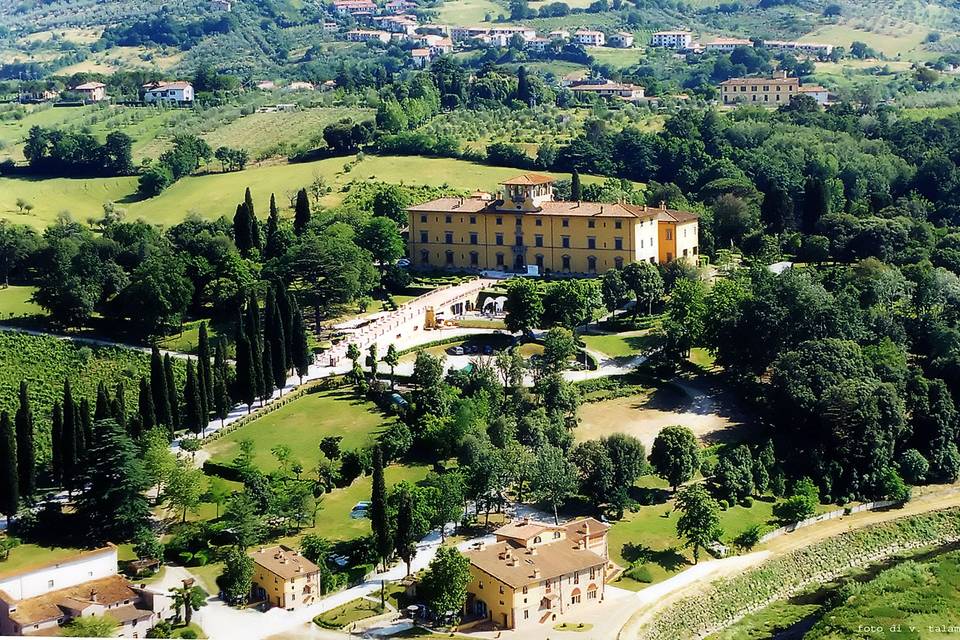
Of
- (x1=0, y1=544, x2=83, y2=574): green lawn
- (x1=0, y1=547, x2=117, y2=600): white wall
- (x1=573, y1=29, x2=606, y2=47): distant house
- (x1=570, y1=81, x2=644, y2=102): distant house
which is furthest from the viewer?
(x1=573, y1=29, x2=606, y2=47): distant house

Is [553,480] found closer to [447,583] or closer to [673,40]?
[447,583]

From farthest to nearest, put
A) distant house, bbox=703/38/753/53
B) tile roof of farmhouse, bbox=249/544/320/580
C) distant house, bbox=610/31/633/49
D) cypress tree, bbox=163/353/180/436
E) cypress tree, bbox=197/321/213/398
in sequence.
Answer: distant house, bbox=610/31/633/49, distant house, bbox=703/38/753/53, cypress tree, bbox=197/321/213/398, cypress tree, bbox=163/353/180/436, tile roof of farmhouse, bbox=249/544/320/580

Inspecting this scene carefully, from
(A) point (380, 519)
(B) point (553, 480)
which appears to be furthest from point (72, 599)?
(B) point (553, 480)

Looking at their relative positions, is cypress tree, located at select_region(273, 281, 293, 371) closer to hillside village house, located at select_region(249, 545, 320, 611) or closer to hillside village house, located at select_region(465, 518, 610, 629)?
hillside village house, located at select_region(249, 545, 320, 611)

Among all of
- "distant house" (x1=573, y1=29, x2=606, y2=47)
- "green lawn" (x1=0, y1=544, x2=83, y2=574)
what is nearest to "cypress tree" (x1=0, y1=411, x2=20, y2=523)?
"green lawn" (x1=0, y1=544, x2=83, y2=574)

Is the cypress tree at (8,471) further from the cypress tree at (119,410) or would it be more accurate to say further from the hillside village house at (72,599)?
the cypress tree at (119,410)

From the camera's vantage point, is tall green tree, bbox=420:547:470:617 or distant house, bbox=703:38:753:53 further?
distant house, bbox=703:38:753:53

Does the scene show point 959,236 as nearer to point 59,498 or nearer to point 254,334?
point 254,334

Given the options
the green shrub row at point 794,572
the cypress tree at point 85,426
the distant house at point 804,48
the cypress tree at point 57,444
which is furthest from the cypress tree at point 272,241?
the distant house at point 804,48
